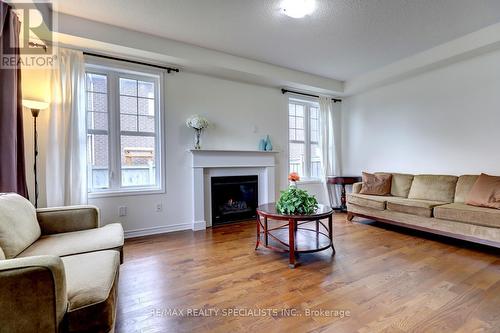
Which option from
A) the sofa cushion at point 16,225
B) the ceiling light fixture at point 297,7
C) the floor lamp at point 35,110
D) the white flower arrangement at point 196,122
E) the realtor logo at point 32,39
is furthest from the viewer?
the white flower arrangement at point 196,122

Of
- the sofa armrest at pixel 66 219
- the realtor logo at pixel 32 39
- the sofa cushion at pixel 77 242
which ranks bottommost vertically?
the sofa cushion at pixel 77 242

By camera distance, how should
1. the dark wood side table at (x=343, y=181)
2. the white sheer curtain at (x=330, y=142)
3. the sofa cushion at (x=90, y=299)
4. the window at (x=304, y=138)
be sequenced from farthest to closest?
the white sheer curtain at (x=330, y=142)
the window at (x=304, y=138)
the dark wood side table at (x=343, y=181)
the sofa cushion at (x=90, y=299)

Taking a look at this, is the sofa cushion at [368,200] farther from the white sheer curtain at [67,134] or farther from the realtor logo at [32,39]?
the realtor logo at [32,39]

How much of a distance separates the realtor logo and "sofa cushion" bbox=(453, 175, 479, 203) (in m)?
5.28

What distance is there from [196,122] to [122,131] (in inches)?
39.7

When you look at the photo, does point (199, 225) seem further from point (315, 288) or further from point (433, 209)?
point (433, 209)

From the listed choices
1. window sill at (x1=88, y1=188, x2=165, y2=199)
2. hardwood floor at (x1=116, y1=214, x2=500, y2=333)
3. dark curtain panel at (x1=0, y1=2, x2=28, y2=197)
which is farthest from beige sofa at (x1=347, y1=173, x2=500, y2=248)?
dark curtain panel at (x1=0, y1=2, x2=28, y2=197)

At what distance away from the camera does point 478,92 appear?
3.39 m

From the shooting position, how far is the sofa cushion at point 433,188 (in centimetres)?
344

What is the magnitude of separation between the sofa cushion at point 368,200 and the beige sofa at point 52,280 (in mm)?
3433

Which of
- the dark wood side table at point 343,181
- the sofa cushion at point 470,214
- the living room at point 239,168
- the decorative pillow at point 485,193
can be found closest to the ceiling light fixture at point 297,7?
the living room at point 239,168

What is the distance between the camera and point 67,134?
2908 mm

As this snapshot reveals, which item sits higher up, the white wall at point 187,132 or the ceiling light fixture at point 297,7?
the ceiling light fixture at point 297,7

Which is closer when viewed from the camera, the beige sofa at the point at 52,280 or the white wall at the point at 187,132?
the beige sofa at the point at 52,280
